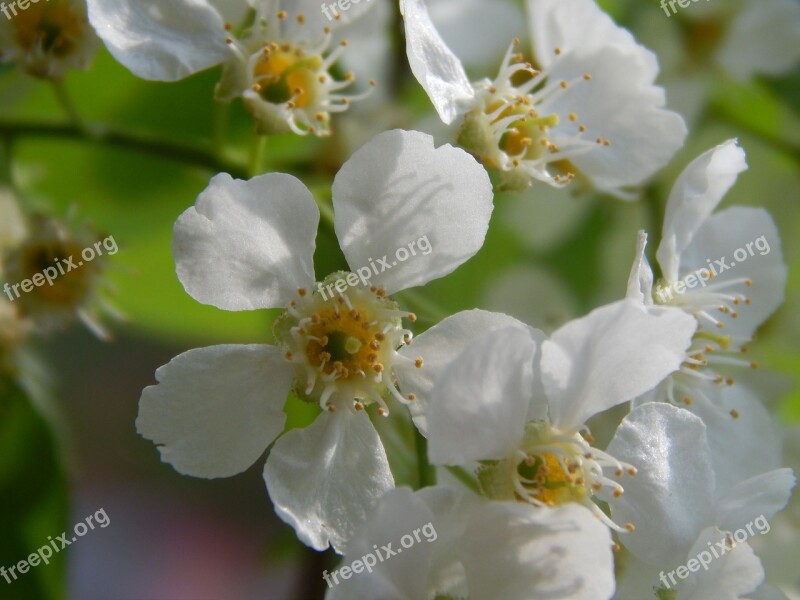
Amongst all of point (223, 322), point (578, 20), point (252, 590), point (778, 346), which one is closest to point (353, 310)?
point (578, 20)

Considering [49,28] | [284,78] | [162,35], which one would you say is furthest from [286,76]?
[49,28]

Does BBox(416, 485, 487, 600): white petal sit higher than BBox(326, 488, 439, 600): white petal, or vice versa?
BBox(326, 488, 439, 600): white petal

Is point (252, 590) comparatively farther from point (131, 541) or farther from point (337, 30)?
point (337, 30)

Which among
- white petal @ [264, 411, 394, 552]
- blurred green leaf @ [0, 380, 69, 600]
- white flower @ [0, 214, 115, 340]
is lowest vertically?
blurred green leaf @ [0, 380, 69, 600]

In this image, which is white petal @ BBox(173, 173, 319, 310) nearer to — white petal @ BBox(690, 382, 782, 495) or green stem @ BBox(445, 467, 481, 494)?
green stem @ BBox(445, 467, 481, 494)

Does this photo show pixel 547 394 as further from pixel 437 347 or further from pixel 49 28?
pixel 49 28

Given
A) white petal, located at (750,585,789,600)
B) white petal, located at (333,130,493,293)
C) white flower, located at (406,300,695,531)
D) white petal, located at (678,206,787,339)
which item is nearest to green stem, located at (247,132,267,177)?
white petal, located at (333,130,493,293)

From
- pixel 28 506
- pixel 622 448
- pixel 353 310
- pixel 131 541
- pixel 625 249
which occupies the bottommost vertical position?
pixel 131 541
